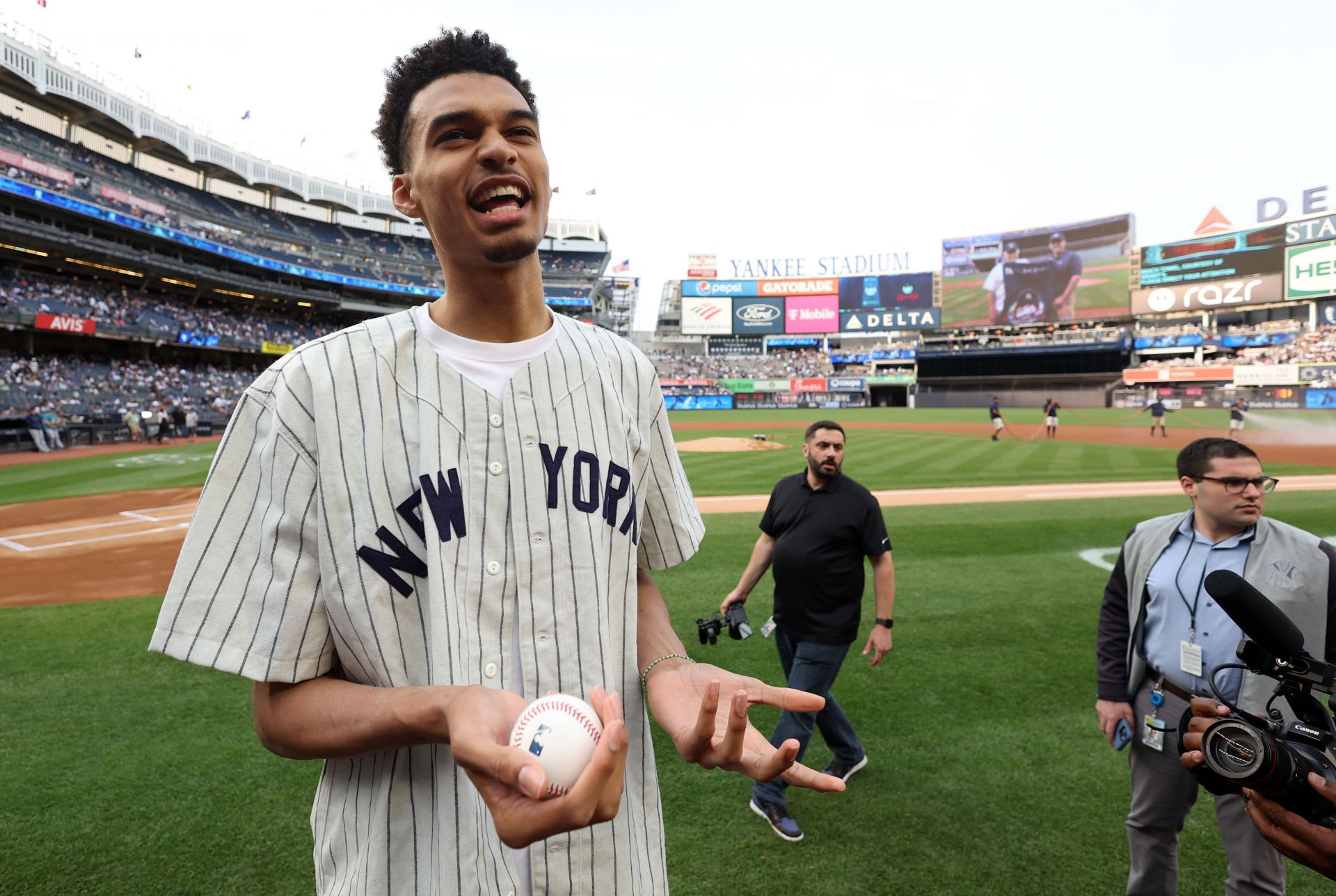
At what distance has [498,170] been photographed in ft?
4.86

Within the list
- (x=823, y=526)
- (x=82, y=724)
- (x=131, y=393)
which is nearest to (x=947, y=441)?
(x=823, y=526)

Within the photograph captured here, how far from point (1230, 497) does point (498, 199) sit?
147 inches

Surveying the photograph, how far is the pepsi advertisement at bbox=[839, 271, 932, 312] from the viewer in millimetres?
74875

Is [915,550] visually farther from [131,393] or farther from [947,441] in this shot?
[131,393]

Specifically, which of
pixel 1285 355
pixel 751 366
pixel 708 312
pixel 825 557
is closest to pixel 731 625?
pixel 825 557

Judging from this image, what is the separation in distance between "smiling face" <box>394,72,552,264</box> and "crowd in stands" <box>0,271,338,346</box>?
4257 cm

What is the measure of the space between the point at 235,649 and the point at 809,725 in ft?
12.4

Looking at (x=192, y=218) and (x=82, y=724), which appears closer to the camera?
(x=82, y=724)

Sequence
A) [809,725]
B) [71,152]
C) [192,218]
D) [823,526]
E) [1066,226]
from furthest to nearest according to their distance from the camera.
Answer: [1066,226] < [192,218] < [71,152] < [823,526] < [809,725]

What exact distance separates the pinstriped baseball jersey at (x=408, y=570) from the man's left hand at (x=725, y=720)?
16cm

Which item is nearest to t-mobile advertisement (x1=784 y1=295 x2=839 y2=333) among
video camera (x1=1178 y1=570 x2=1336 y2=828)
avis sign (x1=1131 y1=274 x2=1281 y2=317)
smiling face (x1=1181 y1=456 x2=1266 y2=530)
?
avis sign (x1=1131 y1=274 x2=1281 y2=317)

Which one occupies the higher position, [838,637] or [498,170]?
[498,170]

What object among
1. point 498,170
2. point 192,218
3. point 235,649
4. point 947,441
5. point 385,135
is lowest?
point 947,441

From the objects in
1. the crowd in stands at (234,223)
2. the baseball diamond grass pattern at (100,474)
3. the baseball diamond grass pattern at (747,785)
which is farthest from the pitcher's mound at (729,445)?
the crowd in stands at (234,223)
